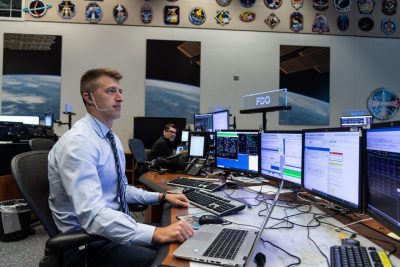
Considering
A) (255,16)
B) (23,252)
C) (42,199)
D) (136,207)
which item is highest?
(255,16)

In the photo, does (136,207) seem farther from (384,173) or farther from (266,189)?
(384,173)

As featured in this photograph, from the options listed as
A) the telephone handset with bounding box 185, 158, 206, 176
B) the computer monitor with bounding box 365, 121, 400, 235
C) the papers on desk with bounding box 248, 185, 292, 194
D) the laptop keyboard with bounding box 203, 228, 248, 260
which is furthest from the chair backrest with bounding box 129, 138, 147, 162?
the computer monitor with bounding box 365, 121, 400, 235

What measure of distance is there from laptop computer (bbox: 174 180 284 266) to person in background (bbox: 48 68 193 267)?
72 mm

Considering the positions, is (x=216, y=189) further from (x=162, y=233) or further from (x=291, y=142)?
(x=162, y=233)

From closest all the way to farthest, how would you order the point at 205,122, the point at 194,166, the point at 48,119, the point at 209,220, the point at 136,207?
the point at 209,220 → the point at 136,207 → the point at 194,166 → the point at 205,122 → the point at 48,119

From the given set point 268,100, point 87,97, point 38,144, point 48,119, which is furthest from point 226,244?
point 48,119

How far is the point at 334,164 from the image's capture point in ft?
4.46

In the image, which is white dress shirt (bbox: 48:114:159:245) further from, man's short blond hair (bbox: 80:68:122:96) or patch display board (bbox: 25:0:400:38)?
patch display board (bbox: 25:0:400:38)

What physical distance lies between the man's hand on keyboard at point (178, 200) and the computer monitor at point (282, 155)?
2.09 ft

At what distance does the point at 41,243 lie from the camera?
9.28 feet

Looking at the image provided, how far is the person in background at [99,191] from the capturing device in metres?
1.14

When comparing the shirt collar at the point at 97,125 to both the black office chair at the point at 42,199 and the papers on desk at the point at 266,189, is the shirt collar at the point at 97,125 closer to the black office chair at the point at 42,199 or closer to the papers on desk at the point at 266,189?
the black office chair at the point at 42,199

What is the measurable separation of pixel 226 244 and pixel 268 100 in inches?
64.9

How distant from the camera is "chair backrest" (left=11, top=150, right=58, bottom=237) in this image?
3.82 ft
